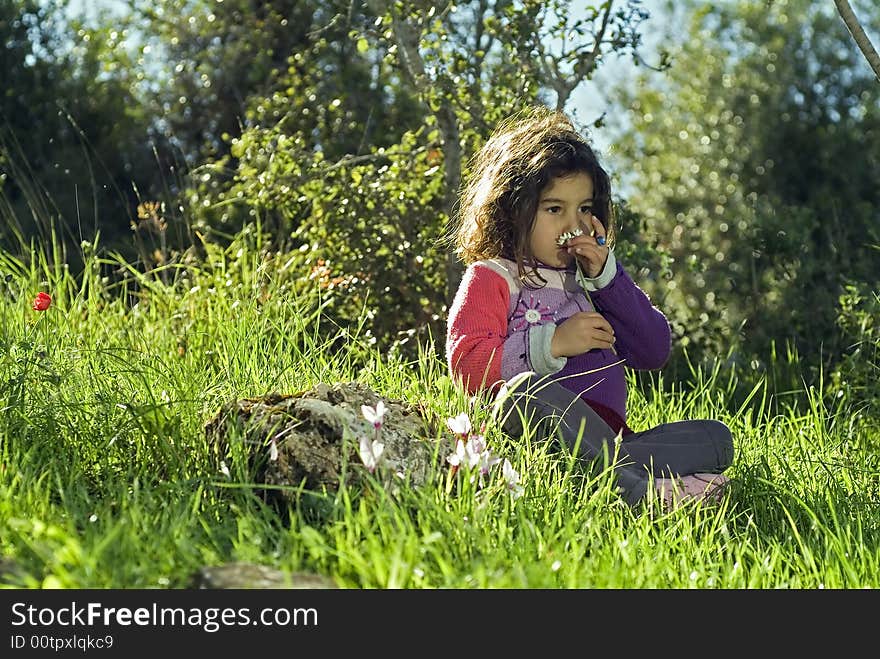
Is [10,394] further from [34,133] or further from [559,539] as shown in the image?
[34,133]

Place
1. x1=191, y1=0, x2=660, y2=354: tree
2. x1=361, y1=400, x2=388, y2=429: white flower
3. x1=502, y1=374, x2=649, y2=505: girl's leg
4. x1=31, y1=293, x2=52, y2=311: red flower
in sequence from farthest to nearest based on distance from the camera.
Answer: x1=191, y1=0, x2=660, y2=354: tree → x1=31, y1=293, x2=52, y2=311: red flower → x1=502, y1=374, x2=649, y2=505: girl's leg → x1=361, y1=400, x2=388, y2=429: white flower

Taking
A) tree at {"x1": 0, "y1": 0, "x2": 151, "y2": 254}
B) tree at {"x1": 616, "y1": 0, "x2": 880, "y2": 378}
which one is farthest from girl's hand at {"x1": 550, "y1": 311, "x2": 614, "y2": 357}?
tree at {"x1": 616, "y1": 0, "x2": 880, "y2": 378}

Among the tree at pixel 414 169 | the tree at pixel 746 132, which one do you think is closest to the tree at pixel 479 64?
the tree at pixel 414 169

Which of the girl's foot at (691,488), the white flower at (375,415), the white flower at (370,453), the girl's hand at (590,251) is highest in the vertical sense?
the girl's hand at (590,251)

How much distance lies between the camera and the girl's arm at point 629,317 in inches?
161

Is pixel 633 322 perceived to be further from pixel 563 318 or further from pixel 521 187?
pixel 521 187

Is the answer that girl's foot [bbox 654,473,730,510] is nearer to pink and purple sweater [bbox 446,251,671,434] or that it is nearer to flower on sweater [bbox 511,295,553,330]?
pink and purple sweater [bbox 446,251,671,434]

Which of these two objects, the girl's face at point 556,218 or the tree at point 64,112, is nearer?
the girl's face at point 556,218

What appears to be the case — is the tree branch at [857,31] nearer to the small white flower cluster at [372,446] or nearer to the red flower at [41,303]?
the small white flower cluster at [372,446]

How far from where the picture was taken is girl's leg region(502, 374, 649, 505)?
3699 millimetres

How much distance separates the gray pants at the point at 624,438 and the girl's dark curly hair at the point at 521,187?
48 cm

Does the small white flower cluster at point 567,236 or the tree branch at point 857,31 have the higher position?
the tree branch at point 857,31
